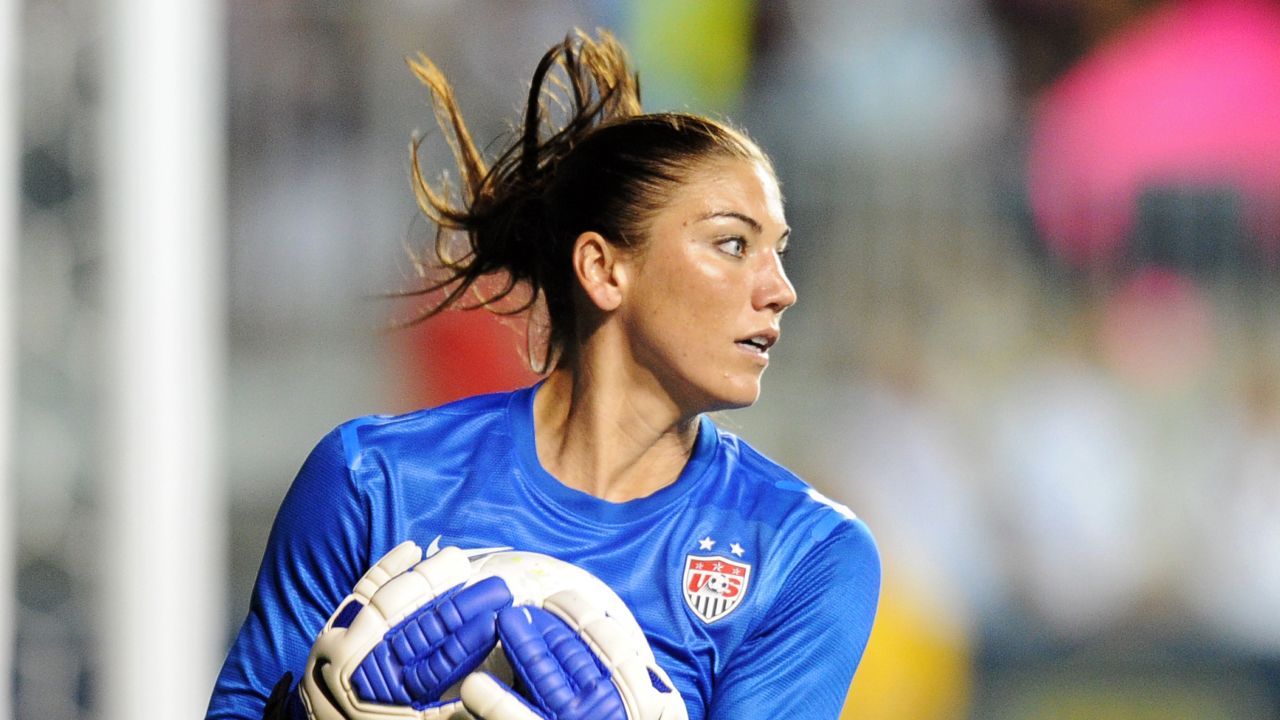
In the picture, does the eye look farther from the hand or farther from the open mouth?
the hand

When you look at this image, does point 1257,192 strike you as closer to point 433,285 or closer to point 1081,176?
point 1081,176

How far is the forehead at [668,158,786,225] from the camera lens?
7.17 feet

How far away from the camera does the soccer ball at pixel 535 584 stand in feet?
6.51

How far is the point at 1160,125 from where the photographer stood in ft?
22.0

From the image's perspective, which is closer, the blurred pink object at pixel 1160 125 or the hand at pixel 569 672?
the hand at pixel 569 672

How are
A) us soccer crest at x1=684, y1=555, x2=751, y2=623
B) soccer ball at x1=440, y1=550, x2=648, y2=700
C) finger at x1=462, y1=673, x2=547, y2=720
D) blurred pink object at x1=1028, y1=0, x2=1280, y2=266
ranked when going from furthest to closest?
blurred pink object at x1=1028, y1=0, x2=1280, y2=266 → us soccer crest at x1=684, y1=555, x2=751, y2=623 → soccer ball at x1=440, y1=550, x2=648, y2=700 → finger at x1=462, y1=673, x2=547, y2=720

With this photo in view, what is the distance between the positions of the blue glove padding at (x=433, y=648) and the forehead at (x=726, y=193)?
22.4 inches

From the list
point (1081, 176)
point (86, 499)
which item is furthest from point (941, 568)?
point (86, 499)

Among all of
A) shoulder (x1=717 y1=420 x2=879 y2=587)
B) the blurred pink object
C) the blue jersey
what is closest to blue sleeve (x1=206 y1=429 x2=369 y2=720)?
the blue jersey

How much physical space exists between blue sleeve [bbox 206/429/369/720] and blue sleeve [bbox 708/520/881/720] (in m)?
0.51

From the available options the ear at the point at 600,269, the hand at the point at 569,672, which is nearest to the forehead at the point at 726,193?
the ear at the point at 600,269

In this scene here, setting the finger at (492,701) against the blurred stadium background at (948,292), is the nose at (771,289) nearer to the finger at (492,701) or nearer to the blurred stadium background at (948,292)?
the finger at (492,701)

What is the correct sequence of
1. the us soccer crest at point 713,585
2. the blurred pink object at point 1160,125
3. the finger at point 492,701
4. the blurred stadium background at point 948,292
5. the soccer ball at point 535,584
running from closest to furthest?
1. the finger at point 492,701
2. the soccer ball at point 535,584
3. the us soccer crest at point 713,585
4. the blurred stadium background at point 948,292
5. the blurred pink object at point 1160,125

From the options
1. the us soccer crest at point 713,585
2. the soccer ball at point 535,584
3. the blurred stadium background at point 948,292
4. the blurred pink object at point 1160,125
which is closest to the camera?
the soccer ball at point 535,584
